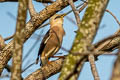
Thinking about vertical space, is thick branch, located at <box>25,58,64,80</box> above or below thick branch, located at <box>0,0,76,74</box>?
below

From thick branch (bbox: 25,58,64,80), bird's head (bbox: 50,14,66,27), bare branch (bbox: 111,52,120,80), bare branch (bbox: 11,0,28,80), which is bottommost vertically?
thick branch (bbox: 25,58,64,80)

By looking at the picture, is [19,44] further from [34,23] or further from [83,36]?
[34,23]

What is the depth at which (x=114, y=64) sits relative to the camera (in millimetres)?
1416

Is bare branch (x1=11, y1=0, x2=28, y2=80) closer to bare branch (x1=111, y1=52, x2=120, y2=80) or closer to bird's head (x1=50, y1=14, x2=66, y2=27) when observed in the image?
bare branch (x1=111, y1=52, x2=120, y2=80)

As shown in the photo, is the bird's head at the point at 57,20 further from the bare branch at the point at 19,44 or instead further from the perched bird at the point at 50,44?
the bare branch at the point at 19,44

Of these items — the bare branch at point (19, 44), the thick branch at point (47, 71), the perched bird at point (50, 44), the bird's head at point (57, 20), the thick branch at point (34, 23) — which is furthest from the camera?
the bird's head at point (57, 20)

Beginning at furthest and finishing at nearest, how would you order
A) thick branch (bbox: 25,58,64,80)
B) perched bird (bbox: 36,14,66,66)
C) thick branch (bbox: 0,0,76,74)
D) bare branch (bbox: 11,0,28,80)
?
perched bird (bbox: 36,14,66,66) → thick branch (bbox: 0,0,76,74) → thick branch (bbox: 25,58,64,80) → bare branch (bbox: 11,0,28,80)

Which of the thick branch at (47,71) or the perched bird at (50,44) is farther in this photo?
the perched bird at (50,44)

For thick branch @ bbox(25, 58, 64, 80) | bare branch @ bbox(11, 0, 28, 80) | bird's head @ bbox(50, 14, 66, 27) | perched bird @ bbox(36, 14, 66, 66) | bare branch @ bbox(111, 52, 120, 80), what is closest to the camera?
bare branch @ bbox(111, 52, 120, 80)

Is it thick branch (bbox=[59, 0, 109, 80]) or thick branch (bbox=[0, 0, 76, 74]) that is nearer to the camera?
thick branch (bbox=[59, 0, 109, 80])

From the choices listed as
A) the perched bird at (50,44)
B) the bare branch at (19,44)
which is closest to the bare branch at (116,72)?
the bare branch at (19,44)

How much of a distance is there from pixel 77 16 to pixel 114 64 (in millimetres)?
2122

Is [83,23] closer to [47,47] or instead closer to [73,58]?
[73,58]

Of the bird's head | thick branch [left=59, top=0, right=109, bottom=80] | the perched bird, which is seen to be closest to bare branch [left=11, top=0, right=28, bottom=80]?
thick branch [left=59, top=0, right=109, bottom=80]
